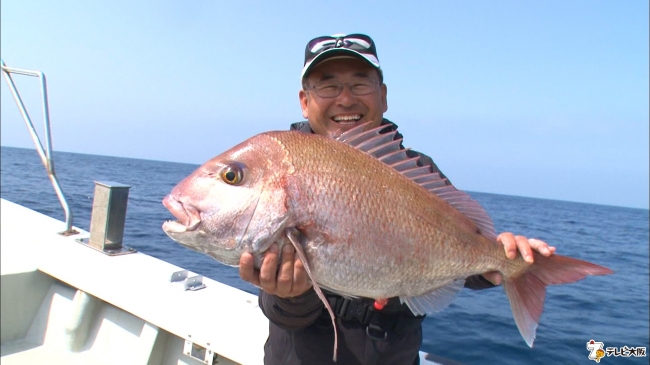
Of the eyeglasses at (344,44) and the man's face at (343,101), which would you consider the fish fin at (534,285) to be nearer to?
the man's face at (343,101)

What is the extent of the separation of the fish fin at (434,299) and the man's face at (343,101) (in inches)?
42.3

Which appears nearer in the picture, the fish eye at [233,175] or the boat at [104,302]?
the fish eye at [233,175]

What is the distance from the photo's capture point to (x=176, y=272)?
3939mm

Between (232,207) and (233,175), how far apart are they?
15cm

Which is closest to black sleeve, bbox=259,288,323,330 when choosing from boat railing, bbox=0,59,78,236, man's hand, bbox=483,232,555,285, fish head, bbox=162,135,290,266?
fish head, bbox=162,135,290,266

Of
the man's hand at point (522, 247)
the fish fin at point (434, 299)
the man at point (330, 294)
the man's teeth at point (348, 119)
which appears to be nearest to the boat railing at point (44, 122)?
the man at point (330, 294)

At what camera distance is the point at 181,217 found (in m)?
1.71

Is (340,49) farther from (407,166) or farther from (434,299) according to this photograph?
(434,299)

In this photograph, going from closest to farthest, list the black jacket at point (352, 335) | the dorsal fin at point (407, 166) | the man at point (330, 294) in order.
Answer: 1. the man at point (330, 294)
2. the dorsal fin at point (407, 166)
3. the black jacket at point (352, 335)

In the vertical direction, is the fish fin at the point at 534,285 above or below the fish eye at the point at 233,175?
below

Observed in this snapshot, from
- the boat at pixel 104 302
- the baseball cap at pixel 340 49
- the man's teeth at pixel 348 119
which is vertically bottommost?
Answer: the boat at pixel 104 302

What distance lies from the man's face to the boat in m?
1.74

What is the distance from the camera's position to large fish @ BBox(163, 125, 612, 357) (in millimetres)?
1700

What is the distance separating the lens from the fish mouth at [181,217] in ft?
5.54
